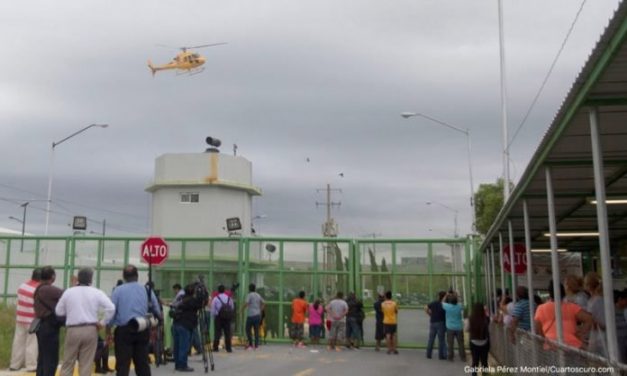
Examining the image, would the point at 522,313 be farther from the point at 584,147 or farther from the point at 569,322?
the point at 584,147

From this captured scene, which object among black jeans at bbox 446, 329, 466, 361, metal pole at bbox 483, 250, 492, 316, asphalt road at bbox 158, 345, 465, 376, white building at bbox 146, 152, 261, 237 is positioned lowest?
asphalt road at bbox 158, 345, 465, 376

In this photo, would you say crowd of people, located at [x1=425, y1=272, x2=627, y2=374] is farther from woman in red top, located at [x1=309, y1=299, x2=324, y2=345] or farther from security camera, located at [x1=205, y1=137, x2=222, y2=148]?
security camera, located at [x1=205, y1=137, x2=222, y2=148]

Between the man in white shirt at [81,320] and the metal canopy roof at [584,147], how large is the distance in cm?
583

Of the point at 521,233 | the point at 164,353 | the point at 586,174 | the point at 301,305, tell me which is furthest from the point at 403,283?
the point at 586,174

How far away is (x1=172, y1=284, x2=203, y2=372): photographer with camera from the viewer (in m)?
12.8

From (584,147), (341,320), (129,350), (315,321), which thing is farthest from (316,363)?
(584,147)

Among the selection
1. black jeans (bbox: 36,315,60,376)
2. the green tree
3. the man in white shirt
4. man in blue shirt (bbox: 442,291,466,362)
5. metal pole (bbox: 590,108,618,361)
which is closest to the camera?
metal pole (bbox: 590,108,618,361)

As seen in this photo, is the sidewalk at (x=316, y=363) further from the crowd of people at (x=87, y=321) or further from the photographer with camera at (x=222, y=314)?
the crowd of people at (x=87, y=321)

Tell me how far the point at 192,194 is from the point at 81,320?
→ 2421cm

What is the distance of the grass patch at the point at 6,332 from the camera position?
12.6 m

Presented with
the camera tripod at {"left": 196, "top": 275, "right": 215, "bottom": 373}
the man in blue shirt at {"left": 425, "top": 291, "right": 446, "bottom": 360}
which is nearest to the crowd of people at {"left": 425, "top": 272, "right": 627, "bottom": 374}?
the man in blue shirt at {"left": 425, "top": 291, "right": 446, "bottom": 360}

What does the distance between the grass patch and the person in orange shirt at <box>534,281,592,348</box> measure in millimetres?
9431

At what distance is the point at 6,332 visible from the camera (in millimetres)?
15555

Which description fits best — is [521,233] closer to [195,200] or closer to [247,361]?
[247,361]
